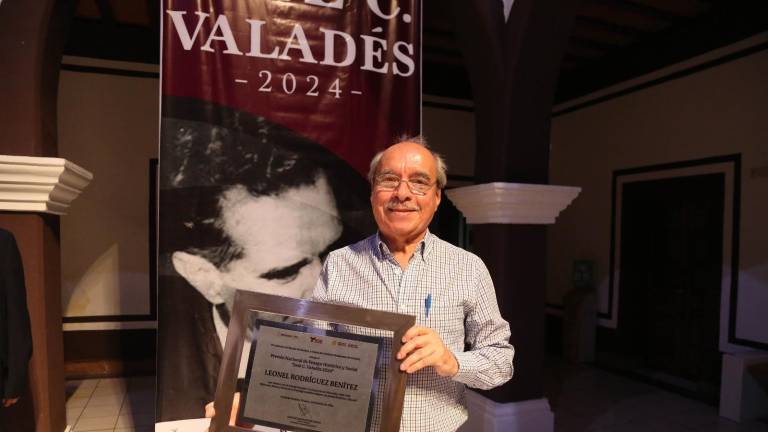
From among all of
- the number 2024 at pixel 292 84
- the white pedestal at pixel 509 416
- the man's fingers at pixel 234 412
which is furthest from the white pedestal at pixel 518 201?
the man's fingers at pixel 234 412

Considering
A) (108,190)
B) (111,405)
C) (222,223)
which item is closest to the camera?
(222,223)

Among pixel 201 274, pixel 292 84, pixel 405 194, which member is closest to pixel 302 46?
pixel 292 84

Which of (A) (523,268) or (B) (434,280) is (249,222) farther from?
(A) (523,268)

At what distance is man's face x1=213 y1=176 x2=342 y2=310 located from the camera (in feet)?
7.65

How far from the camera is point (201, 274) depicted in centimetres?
228

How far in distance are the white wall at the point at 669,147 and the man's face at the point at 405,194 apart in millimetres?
3906

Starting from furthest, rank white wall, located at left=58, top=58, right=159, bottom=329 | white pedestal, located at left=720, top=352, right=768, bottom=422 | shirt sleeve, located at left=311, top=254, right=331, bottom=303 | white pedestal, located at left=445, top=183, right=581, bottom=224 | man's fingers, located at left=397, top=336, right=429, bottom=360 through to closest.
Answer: white wall, located at left=58, top=58, right=159, bottom=329
white pedestal, located at left=720, top=352, right=768, bottom=422
white pedestal, located at left=445, top=183, right=581, bottom=224
shirt sleeve, located at left=311, top=254, right=331, bottom=303
man's fingers, located at left=397, top=336, right=429, bottom=360

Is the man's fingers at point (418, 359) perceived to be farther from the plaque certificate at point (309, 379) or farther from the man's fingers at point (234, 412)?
the man's fingers at point (234, 412)

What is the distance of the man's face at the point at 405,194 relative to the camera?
1.14m

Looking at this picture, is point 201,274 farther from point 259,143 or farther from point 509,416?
point 509,416

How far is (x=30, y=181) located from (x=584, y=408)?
4012mm

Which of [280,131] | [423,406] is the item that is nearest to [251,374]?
[423,406]

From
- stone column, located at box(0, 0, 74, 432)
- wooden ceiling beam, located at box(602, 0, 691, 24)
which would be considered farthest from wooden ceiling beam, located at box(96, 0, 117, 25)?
wooden ceiling beam, located at box(602, 0, 691, 24)

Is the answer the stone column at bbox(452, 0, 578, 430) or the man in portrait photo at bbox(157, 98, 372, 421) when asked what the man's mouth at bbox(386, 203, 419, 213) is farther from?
the stone column at bbox(452, 0, 578, 430)
